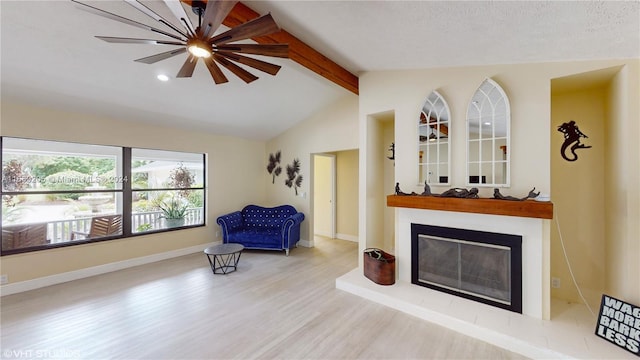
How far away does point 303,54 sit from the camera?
2896 millimetres

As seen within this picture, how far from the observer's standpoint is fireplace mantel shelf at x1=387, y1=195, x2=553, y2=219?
2348 mm

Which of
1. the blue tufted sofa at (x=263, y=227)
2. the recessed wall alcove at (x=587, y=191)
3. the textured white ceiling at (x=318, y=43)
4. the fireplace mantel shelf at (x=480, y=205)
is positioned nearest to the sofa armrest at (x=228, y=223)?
the blue tufted sofa at (x=263, y=227)

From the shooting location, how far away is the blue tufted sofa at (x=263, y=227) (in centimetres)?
488

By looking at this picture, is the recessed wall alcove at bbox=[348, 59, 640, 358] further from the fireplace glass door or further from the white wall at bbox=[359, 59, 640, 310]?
the fireplace glass door

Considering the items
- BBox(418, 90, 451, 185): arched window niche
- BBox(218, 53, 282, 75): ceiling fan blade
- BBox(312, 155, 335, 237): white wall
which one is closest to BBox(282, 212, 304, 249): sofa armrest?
BBox(312, 155, 335, 237): white wall

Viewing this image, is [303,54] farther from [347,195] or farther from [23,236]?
[23,236]

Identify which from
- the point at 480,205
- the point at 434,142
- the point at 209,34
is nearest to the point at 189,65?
the point at 209,34

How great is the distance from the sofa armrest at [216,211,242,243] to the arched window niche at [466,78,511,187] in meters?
4.27

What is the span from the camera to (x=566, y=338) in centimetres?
219

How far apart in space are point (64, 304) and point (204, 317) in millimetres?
1813

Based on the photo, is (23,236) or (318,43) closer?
(318,43)

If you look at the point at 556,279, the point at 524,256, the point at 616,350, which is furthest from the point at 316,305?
A: the point at 556,279

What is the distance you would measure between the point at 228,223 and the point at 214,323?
2632 millimetres

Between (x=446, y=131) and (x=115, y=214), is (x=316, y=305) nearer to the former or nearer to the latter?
(x=446, y=131)
